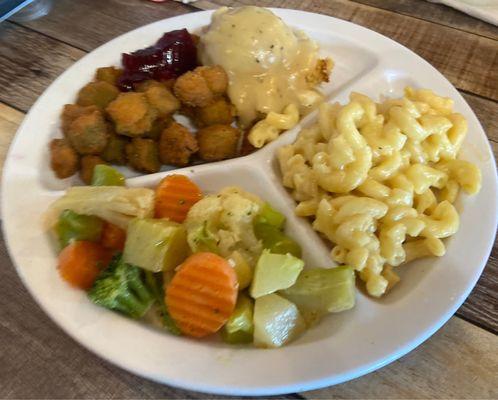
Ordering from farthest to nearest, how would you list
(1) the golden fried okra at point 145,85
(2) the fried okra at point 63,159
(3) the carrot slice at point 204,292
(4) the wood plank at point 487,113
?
(4) the wood plank at point 487,113 < (1) the golden fried okra at point 145,85 < (2) the fried okra at point 63,159 < (3) the carrot slice at point 204,292

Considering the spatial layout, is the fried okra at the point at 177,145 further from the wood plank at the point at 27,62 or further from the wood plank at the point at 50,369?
the wood plank at the point at 27,62

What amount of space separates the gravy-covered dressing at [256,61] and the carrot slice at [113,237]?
0.60 meters

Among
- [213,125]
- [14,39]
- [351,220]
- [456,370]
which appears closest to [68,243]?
[213,125]

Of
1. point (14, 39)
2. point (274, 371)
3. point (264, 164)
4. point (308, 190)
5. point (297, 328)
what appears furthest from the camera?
point (14, 39)

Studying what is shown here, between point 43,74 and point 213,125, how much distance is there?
0.85 m

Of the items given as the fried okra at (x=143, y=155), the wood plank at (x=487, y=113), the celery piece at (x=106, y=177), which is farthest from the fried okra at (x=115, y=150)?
the wood plank at (x=487, y=113)

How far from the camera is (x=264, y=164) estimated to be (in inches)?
60.6

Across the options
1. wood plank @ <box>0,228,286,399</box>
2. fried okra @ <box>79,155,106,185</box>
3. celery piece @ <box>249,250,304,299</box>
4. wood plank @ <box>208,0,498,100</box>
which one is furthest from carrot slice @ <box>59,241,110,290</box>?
wood plank @ <box>208,0,498,100</box>

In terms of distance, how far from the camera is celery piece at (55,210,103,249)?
131cm

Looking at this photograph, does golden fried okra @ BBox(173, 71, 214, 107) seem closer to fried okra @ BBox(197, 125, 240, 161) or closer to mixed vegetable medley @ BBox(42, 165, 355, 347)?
fried okra @ BBox(197, 125, 240, 161)

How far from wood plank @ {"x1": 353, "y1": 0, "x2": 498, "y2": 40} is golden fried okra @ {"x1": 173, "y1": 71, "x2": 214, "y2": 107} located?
1.11 metres

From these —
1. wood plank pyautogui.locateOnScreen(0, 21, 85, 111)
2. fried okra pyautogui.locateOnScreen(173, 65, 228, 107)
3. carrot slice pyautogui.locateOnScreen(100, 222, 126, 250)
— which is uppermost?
fried okra pyautogui.locateOnScreen(173, 65, 228, 107)

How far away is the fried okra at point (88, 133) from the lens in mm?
1501

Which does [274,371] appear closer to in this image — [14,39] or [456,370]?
[456,370]
